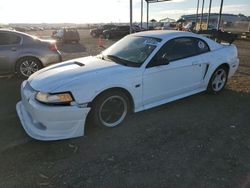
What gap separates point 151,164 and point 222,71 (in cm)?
353

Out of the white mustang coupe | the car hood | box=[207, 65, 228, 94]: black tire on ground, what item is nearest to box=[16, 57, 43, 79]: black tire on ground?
the white mustang coupe

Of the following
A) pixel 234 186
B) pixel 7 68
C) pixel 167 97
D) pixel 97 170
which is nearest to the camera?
pixel 234 186

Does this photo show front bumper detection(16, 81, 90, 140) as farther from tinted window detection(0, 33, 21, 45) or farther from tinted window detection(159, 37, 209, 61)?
tinted window detection(0, 33, 21, 45)

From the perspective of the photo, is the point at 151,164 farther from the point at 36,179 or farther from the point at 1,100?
the point at 1,100

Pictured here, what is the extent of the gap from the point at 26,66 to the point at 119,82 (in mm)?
4531

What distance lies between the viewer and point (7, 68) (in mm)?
7543

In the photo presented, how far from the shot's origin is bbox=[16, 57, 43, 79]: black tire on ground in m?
7.66

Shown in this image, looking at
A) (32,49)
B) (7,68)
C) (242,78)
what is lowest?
(242,78)

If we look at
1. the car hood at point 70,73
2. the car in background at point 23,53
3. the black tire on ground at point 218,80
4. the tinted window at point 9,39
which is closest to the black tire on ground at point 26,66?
the car in background at point 23,53

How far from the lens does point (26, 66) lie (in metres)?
7.75

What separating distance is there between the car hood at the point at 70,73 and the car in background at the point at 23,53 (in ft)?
10.5

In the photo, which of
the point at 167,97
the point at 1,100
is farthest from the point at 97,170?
the point at 1,100

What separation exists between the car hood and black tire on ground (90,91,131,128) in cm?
36

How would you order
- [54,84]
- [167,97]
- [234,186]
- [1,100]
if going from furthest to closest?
[1,100] → [167,97] → [54,84] → [234,186]
